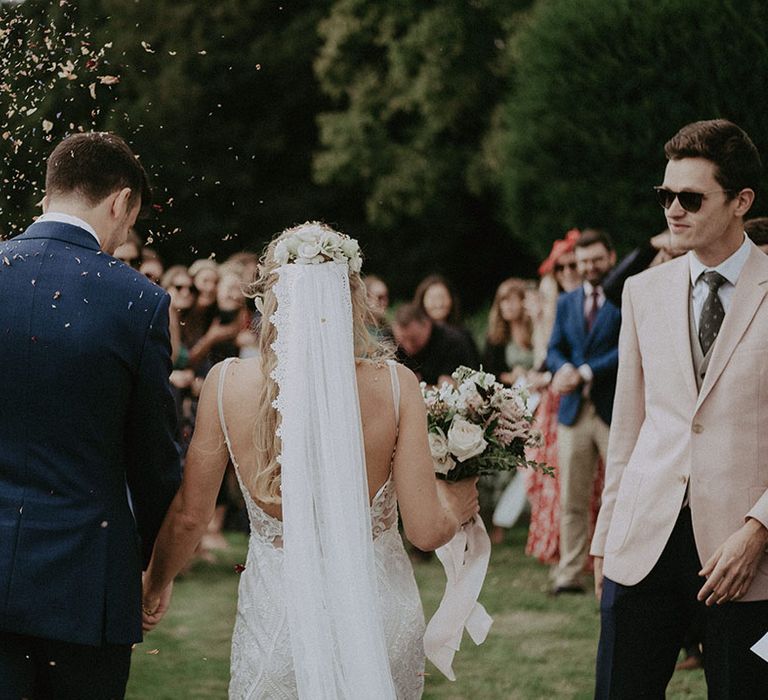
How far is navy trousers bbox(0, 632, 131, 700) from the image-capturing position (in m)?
3.53

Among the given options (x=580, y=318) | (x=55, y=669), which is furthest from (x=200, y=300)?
(x=55, y=669)

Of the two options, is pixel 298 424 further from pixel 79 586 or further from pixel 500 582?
pixel 500 582

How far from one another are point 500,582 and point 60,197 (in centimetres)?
665

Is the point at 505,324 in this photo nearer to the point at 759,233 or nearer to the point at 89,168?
the point at 759,233

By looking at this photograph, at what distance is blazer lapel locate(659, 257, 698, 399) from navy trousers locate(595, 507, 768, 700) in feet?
1.48

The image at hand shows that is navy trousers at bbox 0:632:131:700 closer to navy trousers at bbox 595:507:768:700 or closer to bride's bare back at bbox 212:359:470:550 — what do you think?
bride's bare back at bbox 212:359:470:550

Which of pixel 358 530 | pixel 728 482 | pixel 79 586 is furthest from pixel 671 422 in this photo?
pixel 79 586

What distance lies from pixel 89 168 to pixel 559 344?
608 centimetres

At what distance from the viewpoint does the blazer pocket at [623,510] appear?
166 inches

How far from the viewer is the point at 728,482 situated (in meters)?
4.00

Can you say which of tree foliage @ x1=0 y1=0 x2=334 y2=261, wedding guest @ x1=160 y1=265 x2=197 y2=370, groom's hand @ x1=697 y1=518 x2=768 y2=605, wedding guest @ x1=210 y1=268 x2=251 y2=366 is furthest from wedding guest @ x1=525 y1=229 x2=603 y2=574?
tree foliage @ x1=0 y1=0 x2=334 y2=261

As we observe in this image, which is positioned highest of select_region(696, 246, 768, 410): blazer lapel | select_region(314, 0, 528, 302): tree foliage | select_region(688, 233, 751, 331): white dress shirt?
select_region(314, 0, 528, 302): tree foliage

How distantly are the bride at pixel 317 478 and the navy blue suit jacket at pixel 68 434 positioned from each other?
298 mm

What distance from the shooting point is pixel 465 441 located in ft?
13.7
